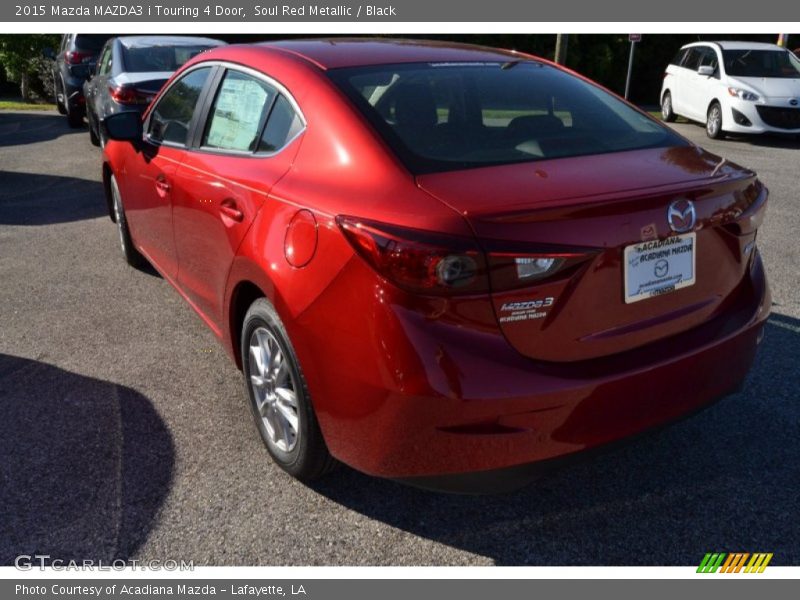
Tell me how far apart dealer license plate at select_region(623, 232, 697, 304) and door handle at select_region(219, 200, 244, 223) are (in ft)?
4.84

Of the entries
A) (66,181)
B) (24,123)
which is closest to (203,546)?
(66,181)

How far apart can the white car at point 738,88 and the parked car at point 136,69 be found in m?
8.00

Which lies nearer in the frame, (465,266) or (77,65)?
(465,266)

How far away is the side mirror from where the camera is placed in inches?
169

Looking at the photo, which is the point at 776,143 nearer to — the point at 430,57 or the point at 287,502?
the point at 430,57

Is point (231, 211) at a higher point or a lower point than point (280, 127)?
lower

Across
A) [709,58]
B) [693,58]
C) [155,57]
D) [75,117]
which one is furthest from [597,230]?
[75,117]

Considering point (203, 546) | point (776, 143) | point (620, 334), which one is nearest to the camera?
point (620, 334)

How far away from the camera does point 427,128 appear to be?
283 cm

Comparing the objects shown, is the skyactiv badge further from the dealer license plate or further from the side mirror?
the side mirror

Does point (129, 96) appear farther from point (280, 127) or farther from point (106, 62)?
point (280, 127)

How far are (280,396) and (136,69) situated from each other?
759 cm

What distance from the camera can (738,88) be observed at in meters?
12.5

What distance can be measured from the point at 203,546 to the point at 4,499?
33.9 inches
